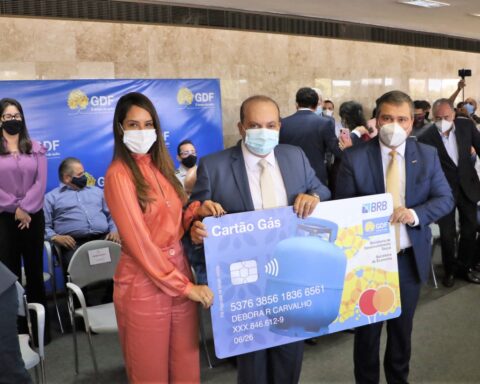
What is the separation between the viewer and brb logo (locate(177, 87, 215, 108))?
6465mm

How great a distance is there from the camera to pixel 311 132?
492 cm

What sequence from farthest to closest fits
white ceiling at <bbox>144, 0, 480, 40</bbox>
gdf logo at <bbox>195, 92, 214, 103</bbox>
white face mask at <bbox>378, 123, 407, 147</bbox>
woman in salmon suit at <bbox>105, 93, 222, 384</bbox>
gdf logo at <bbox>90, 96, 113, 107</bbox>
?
1. white ceiling at <bbox>144, 0, 480, 40</bbox>
2. gdf logo at <bbox>195, 92, 214, 103</bbox>
3. gdf logo at <bbox>90, 96, 113, 107</bbox>
4. white face mask at <bbox>378, 123, 407, 147</bbox>
5. woman in salmon suit at <bbox>105, 93, 222, 384</bbox>

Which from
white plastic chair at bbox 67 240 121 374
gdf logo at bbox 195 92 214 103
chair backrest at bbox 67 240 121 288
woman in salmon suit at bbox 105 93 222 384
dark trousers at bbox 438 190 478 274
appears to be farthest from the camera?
gdf logo at bbox 195 92 214 103

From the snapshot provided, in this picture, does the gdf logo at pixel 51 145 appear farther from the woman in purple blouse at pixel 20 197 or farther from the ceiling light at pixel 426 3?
the ceiling light at pixel 426 3

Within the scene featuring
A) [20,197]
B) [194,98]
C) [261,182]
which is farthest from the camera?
[194,98]

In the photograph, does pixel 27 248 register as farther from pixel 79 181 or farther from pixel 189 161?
pixel 189 161

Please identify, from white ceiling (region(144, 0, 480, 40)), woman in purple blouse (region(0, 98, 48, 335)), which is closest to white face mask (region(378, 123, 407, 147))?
woman in purple blouse (region(0, 98, 48, 335))

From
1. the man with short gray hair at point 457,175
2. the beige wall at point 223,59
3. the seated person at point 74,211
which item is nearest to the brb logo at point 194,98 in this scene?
the beige wall at point 223,59

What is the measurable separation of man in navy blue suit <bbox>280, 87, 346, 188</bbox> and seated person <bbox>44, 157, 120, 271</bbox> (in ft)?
6.22

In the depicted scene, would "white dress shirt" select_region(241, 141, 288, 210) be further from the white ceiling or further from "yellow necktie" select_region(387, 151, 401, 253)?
the white ceiling

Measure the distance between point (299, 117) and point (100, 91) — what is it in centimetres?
230

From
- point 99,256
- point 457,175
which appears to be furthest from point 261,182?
point 457,175

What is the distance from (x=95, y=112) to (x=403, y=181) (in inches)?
158

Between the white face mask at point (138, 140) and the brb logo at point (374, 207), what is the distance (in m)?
1.03
